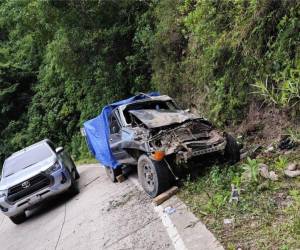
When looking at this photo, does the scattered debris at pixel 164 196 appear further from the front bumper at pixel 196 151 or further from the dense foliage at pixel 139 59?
the dense foliage at pixel 139 59

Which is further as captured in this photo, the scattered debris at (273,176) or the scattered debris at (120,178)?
the scattered debris at (120,178)

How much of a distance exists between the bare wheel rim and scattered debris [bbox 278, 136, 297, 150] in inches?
96.4

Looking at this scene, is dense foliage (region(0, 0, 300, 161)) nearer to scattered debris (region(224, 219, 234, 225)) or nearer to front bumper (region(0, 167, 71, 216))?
scattered debris (region(224, 219, 234, 225))

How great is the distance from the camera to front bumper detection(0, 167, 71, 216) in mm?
10422

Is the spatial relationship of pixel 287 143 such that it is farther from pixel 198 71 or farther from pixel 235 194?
pixel 198 71

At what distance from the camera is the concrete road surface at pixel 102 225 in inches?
245

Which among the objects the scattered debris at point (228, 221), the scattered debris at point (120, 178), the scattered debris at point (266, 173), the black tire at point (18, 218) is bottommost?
the black tire at point (18, 218)

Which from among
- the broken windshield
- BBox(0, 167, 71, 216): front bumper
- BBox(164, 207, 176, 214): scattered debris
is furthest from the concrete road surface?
the broken windshield

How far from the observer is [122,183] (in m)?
10.8

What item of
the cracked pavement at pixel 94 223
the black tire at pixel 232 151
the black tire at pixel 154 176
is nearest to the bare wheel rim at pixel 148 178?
the black tire at pixel 154 176

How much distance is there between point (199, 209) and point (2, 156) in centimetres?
2392

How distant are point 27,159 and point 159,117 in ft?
16.3

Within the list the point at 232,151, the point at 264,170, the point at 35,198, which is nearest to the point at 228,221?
the point at 264,170

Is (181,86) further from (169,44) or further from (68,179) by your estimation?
(68,179)
